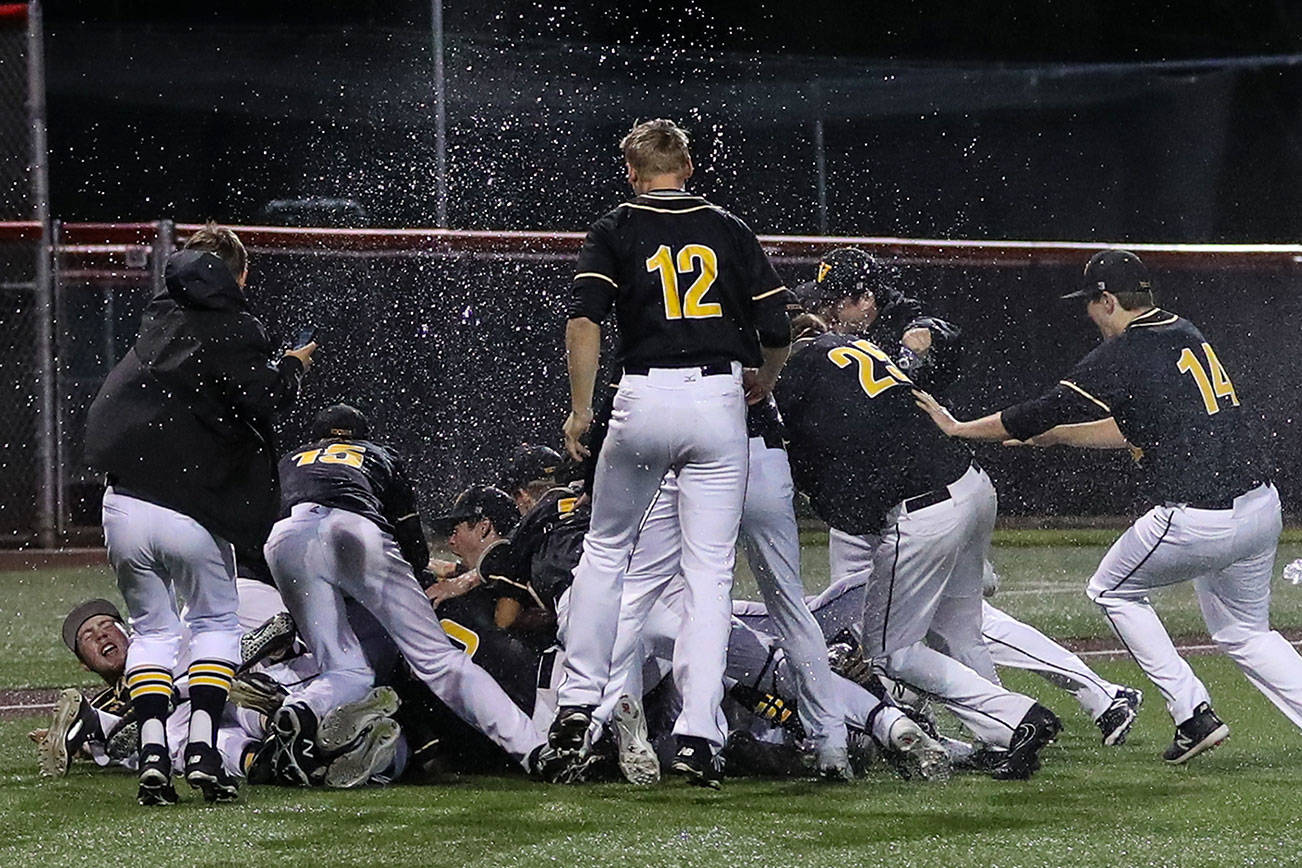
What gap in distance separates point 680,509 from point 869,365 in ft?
2.76

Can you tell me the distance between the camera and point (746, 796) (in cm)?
498

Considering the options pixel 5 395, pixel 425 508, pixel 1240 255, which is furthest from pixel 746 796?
pixel 1240 255

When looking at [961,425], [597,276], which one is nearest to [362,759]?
[597,276]

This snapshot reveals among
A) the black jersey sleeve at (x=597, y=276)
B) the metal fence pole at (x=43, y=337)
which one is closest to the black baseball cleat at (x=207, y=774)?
the black jersey sleeve at (x=597, y=276)

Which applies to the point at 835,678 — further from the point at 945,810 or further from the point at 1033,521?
the point at 1033,521

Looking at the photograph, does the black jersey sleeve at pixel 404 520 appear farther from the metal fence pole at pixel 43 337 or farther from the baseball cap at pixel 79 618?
the metal fence pole at pixel 43 337

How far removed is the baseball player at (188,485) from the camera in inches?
191

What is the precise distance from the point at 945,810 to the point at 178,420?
7.53 ft

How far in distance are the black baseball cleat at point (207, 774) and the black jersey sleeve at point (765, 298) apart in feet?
6.38

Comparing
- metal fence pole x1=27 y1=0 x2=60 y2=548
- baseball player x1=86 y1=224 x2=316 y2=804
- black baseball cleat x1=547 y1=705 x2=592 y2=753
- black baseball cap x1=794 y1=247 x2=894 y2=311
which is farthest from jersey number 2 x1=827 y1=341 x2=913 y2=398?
metal fence pole x1=27 y1=0 x2=60 y2=548

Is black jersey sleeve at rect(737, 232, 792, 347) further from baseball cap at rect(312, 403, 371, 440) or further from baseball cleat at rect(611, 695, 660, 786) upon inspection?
baseball cap at rect(312, 403, 371, 440)

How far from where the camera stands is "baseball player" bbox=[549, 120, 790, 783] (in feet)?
16.8

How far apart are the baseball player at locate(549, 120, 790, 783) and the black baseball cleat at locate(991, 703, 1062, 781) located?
85cm

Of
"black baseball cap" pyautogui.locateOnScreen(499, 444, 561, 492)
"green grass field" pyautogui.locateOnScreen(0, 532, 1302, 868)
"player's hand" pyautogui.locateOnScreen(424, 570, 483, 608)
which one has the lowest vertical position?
"green grass field" pyautogui.locateOnScreen(0, 532, 1302, 868)
